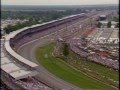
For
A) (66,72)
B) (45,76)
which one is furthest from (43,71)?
(66,72)

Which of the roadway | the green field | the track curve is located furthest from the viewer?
the green field

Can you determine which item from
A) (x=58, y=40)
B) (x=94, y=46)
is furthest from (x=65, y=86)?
(x=58, y=40)

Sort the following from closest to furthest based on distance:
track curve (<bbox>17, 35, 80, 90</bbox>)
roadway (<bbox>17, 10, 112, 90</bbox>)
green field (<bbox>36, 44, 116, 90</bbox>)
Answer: track curve (<bbox>17, 35, 80, 90</bbox>) → roadway (<bbox>17, 10, 112, 90</bbox>) → green field (<bbox>36, 44, 116, 90</bbox>)

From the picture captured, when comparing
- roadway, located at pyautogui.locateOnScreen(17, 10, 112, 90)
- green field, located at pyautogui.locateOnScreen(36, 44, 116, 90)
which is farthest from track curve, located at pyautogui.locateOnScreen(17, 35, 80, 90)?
green field, located at pyautogui.locateOnScreen(36, 44, 116, 90)

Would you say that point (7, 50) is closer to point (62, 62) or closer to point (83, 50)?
point (62, 62)

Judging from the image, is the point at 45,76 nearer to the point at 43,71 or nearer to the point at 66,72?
the point at 43,71

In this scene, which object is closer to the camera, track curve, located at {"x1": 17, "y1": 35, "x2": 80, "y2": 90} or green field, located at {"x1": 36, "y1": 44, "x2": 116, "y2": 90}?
track curve, located at {"x1": 17, "y1": 35, "x2": 80, "y2": 90}

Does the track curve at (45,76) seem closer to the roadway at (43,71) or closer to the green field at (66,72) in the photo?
the roadway at (43,71)

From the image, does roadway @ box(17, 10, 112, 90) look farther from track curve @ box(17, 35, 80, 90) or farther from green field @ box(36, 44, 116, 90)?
green field @ box(36, 44, 116, 90)
